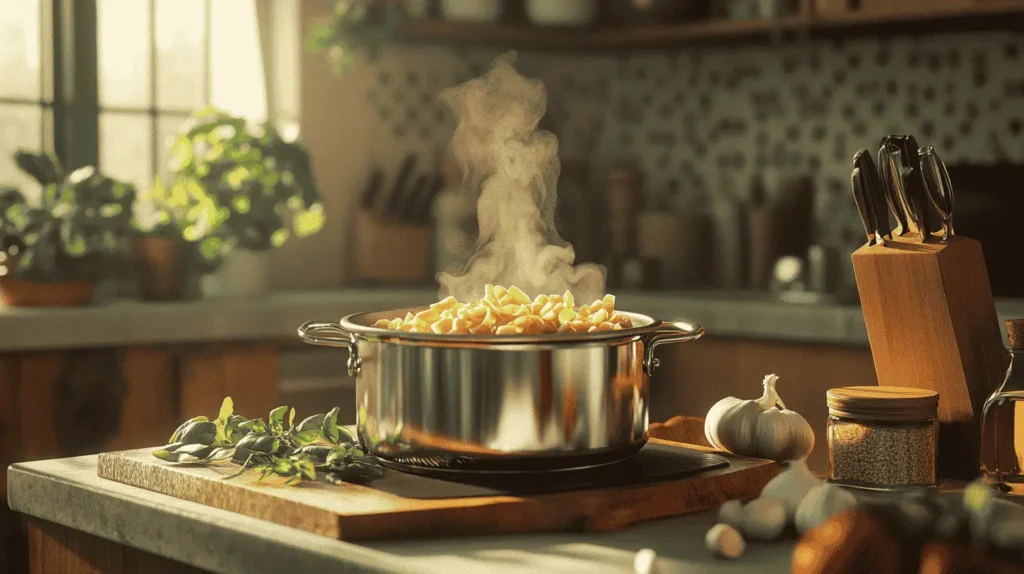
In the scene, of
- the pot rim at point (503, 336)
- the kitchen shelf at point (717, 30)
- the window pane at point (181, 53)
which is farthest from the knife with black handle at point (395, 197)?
the pot rim at point (503, 336)

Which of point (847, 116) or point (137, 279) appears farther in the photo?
point (847, 116)

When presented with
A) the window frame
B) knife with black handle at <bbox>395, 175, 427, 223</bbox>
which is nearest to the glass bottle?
knife with black handle at <bbox>395, 175, 427, 223</bbox>

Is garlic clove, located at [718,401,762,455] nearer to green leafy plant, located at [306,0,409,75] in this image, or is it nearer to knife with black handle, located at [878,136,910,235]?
knife with black handle, located at [878,136,910,235]

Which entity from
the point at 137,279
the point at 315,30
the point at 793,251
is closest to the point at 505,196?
the point at 137,279

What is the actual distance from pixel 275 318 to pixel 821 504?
2.34 m

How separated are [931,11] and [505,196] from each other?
2.04 metres

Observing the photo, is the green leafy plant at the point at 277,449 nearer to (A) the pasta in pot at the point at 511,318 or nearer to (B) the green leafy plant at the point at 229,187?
(A) the pasta in pot at the point at 511,318

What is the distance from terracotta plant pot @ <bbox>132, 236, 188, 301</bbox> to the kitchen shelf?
37.6 inches

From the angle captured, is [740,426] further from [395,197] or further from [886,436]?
[395,197]

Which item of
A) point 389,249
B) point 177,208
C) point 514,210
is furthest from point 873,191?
point 389,249

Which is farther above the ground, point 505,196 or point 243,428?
point 505,196

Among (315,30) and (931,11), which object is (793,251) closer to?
(931,11)

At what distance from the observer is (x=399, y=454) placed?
4.06 feet

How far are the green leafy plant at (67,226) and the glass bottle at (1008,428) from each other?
235 cm
